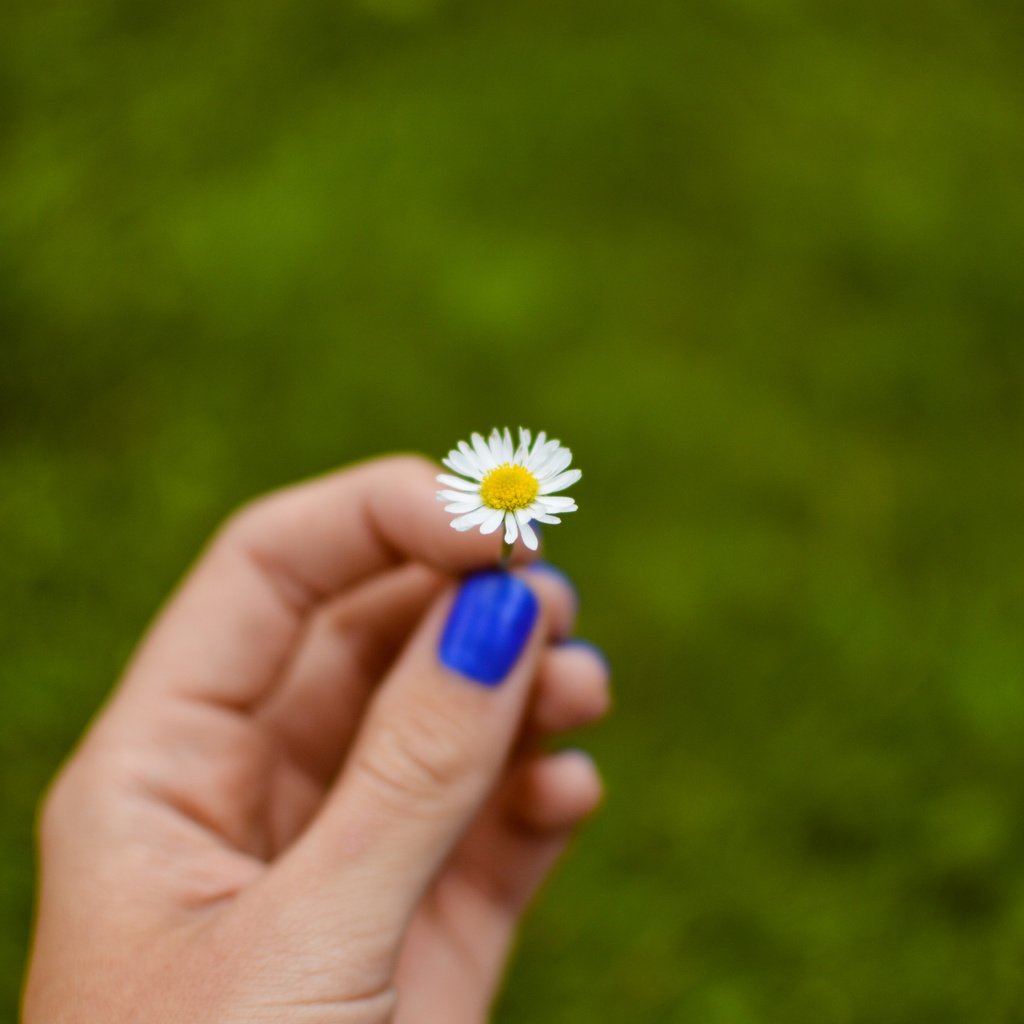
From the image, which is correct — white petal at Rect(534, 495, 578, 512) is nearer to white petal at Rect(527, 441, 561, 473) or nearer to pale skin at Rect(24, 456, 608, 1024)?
white petal at Rect(527, 441, 561, 473)

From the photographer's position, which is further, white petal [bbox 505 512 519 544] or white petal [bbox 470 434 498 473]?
white petal [bbox 470 434 498 473]

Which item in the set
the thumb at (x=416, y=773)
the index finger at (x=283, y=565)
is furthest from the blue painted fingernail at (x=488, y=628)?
the index finger at (x=283, y=565)

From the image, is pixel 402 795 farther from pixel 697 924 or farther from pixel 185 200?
pixel 185 200

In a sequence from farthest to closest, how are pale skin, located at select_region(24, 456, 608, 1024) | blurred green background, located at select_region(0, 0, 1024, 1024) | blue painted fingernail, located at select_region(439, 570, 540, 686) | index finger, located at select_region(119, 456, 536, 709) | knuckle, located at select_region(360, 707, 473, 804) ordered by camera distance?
blurred green background, located at select_region(0, 0, 1024, 1024) < index finger, located at select_region(119, 456, 536, 709) < blue painted fingernail, located at select_region(439, 570, 540, 686) < knuckle, located at select_region(360, 707, 473, 804) < pale skin, located at select_region(24, 456, 608, 1024)

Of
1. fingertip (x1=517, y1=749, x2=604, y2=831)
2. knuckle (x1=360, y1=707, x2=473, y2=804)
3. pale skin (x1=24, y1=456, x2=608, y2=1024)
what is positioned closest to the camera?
pale skin (x1=24, y1=456, x2=608, y2=1024)

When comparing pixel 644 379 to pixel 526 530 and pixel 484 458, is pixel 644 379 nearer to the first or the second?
pixel 484 458

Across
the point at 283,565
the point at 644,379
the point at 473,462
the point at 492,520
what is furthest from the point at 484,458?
the point at 644,379

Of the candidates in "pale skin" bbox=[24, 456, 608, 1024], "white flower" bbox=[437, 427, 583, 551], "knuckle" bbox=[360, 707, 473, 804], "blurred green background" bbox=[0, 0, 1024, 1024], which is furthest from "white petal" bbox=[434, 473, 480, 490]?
"blurred green background" bbox=[0, 0, 1024, 1024]
